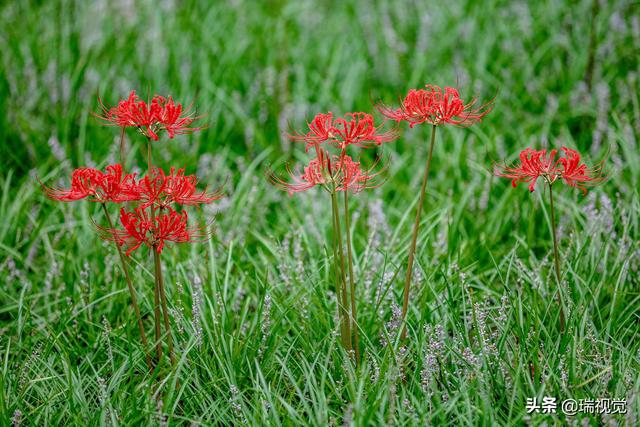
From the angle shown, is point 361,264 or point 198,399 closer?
point 198,399

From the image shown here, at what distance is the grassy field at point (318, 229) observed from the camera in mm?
2672

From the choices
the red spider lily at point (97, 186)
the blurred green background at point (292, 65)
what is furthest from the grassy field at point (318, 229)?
the red spider lily at point (97, 186)

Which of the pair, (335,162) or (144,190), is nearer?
(144,190)

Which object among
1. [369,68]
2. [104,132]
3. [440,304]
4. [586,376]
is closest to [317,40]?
[369,68]

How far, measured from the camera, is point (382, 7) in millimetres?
6566

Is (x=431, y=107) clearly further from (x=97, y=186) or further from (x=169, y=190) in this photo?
(x=97, y=186)

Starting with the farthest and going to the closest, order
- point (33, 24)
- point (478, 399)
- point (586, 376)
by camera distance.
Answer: point (33, 24), point (586, 376), point (478, 399)

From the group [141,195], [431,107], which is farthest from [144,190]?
[431,107]

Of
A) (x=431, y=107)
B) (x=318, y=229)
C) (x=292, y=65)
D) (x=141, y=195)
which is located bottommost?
(x=318, y=229)

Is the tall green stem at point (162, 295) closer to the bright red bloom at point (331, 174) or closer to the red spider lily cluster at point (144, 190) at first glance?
the red spider lily cluster at point (144, 190)

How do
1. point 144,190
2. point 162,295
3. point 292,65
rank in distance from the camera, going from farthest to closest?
point 292,65
point 162,295
point 144,190

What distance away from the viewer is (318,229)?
412 centimetres

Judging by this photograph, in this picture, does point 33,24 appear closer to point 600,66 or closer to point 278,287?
point 278,287

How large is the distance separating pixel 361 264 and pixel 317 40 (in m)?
3.11
